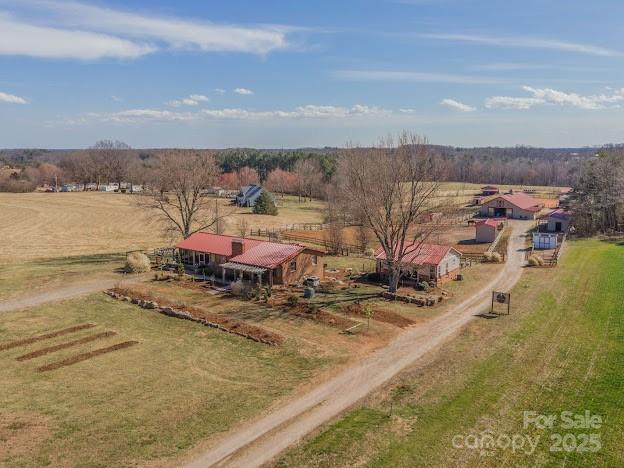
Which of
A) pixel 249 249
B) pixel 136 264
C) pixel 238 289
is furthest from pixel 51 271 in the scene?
pixel 238 289

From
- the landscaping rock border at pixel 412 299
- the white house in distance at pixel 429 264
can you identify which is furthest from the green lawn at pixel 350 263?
the landscaping rock border at pixel 412 299

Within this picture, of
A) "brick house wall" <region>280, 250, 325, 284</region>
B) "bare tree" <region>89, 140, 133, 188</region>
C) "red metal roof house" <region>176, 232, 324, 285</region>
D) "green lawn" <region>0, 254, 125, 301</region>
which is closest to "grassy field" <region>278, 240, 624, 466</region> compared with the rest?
"brick house wall" <region>280, 250, 325, 284</region>

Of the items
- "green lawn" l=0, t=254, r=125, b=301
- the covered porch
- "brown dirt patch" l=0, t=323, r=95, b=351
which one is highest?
the covered porch

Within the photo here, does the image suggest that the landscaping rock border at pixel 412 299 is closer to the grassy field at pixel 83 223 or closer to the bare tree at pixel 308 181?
the grassy field at pixel 83 223

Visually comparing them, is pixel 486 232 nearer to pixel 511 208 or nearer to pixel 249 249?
pixel 511 208

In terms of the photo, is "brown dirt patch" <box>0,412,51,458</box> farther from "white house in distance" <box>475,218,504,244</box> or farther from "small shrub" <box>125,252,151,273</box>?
"white house in distance" <box>475,218,504,244</box>

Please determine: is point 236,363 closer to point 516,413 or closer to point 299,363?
point 299,363

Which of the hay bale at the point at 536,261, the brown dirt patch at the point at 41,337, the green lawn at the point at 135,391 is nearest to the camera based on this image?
the green lawn at the point at 135,391

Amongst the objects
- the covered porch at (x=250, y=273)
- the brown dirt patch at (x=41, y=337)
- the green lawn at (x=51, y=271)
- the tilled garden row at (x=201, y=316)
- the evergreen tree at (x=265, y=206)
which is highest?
the evergreen tree at (x=265, y=206)
